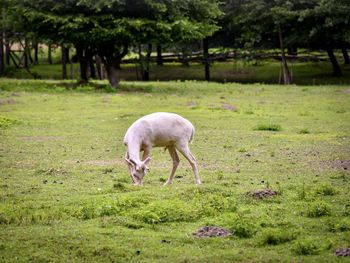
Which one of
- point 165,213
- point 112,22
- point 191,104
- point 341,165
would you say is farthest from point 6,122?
point 165,213

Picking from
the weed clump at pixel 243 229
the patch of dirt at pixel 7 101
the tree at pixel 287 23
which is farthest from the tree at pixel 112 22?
the weed clump at pixel 243 229

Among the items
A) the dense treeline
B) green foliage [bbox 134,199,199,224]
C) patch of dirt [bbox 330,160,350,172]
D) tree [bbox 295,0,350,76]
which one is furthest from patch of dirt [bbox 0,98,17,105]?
green foliage [bbox 134,199,199,224]

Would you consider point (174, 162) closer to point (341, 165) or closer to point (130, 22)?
point (341, 165)

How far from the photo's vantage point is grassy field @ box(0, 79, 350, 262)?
10.2 metres

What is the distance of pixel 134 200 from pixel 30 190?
2855 millimetres

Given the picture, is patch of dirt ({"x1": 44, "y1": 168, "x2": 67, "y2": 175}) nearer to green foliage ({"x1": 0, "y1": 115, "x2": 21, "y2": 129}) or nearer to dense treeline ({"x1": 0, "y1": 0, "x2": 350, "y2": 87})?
green foliage ({"x1": 0, "y1": 115, "x2": 21, "y2": 129})

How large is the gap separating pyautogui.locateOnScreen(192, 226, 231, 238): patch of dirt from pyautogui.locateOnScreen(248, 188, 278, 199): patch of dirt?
2340mm

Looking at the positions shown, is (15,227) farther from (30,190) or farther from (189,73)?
(189,73)

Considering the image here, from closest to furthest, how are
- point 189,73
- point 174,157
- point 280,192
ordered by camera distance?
1. point 280,192
2. point 174,157
3. point 189,73

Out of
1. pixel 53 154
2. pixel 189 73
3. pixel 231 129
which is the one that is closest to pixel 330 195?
pixel 53 154

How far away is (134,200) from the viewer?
1261cm

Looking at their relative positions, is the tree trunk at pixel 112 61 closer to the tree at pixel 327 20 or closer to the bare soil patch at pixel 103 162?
the tree at pixel 327 20

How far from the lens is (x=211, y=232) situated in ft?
35.8

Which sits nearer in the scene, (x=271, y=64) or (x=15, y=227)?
(x=15, y=227)
